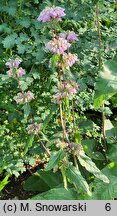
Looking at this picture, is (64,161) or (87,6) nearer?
(64,161)

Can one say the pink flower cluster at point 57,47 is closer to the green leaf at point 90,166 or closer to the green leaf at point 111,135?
the green leaf at point 90,166

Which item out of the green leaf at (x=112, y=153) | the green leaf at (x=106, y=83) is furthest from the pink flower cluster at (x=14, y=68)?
the green leaf at (x=112, y=153)

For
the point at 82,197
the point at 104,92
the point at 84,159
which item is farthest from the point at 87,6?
the point at 82,197

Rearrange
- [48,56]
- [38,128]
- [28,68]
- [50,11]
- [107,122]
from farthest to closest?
1. [107,122]
2. [28,68]
3. [48,56]
4. [38,128]
5. [50,11]

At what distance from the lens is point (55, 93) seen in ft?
8.77

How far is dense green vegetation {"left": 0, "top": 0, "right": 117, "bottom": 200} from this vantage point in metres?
2.17

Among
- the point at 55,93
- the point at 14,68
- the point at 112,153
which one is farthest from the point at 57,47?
the point at 112,153

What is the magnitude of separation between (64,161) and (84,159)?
143 millimetres

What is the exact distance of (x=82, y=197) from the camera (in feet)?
7.29

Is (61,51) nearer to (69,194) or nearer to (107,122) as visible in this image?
(69,194)

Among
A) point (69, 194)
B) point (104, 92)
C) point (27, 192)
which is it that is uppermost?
point (104, 92)

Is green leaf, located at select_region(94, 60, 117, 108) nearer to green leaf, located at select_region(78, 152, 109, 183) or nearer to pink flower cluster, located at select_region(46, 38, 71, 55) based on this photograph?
green leaf, located at select_region(78, 152, 109, 183)

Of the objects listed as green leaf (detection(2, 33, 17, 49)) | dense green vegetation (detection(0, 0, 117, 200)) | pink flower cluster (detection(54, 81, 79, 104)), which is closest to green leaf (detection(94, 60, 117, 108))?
dense green vegetation (detection(0, 0, 117, 200))

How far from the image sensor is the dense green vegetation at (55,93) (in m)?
2.17
